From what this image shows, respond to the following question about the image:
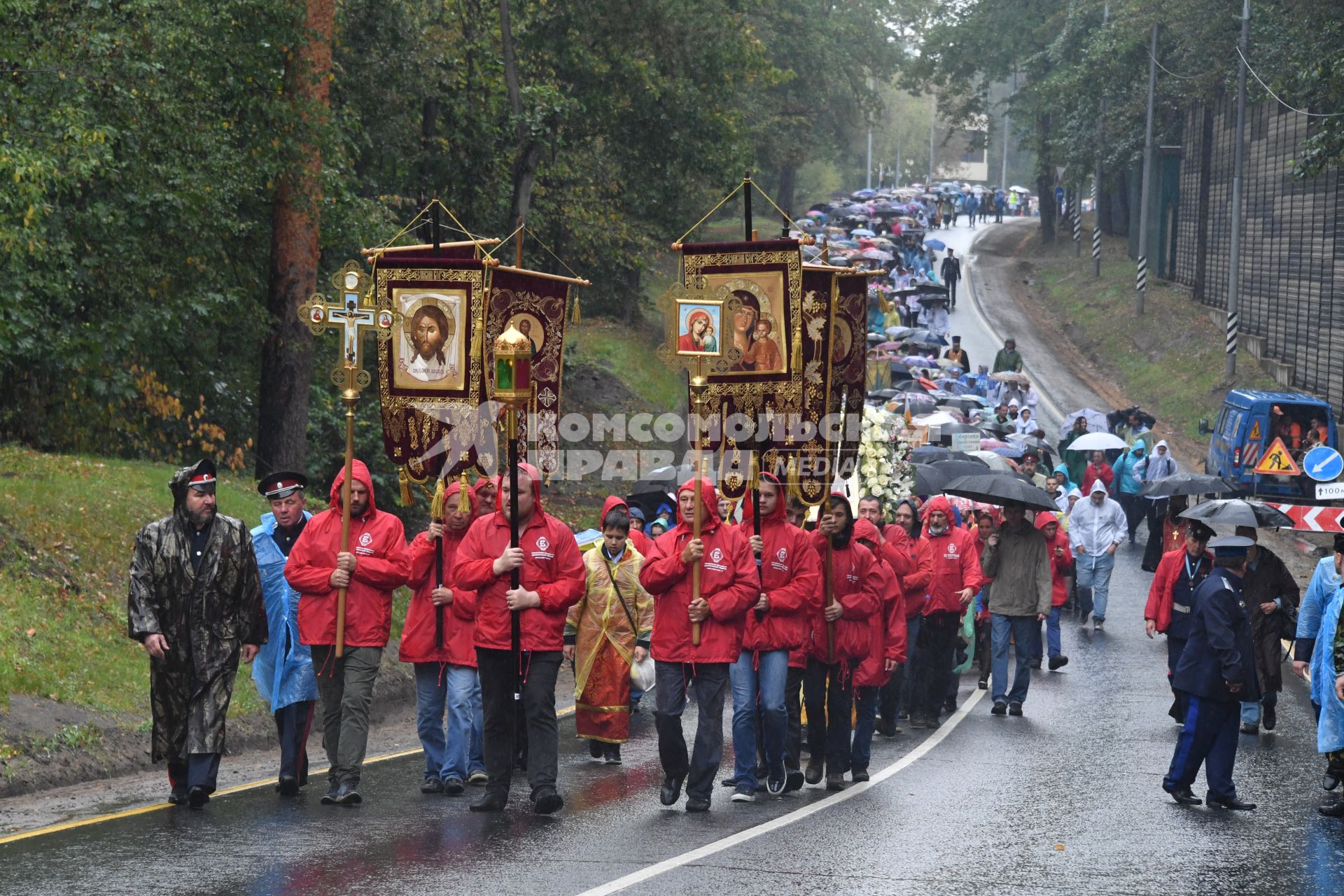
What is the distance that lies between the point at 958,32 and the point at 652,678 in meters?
58.7

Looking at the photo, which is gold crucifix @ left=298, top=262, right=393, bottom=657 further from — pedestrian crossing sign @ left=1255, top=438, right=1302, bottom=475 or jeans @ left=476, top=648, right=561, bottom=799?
pedestrian crossing sign @ left=1255, top=438, right=1302, bottom=475

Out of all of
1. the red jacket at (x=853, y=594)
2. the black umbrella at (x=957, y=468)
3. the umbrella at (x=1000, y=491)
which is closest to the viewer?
the red jacket at (x=853, y=594)

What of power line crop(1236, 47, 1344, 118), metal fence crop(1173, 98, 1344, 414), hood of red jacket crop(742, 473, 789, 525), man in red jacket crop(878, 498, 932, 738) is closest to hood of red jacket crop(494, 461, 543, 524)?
hood of red jacket crop(742, 473, 789, 525)

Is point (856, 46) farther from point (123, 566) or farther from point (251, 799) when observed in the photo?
point (251, 799)

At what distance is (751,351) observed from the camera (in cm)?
1274

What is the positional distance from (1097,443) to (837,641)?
17042 millimetres

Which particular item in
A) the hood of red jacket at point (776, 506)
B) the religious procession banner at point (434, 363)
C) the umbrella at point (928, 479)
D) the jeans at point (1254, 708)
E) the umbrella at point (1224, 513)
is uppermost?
the religious procession banner at point (434, 363)

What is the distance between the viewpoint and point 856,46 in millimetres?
73250

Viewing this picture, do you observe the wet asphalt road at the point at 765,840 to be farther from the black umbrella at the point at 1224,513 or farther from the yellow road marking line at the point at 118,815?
the black umbrella at the point at 1224,513

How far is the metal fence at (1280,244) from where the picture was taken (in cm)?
3844

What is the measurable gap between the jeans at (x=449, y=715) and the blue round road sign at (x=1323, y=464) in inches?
558

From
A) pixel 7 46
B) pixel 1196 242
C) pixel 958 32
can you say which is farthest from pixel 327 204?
pixel 958 32

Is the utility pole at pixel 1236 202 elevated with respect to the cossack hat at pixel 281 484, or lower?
elevated

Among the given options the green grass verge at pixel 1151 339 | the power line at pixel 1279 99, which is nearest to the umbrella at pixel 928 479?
the power line at pixel 1279 99
